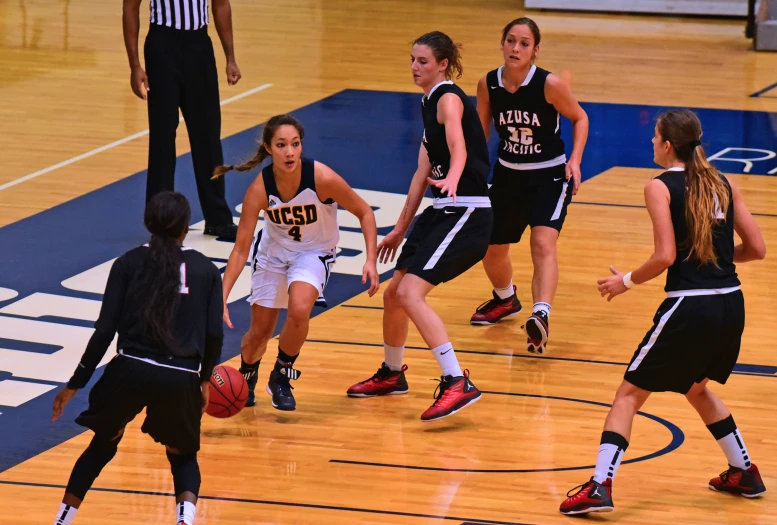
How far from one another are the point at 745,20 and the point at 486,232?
12.4 meters

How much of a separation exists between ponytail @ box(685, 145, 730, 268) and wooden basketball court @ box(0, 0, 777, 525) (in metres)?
0.95

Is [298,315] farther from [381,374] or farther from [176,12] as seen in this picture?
[176,12]

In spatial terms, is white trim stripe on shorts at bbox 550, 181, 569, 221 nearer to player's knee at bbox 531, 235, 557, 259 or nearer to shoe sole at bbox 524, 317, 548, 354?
player's knee at bbox 531, 235, 557, 259

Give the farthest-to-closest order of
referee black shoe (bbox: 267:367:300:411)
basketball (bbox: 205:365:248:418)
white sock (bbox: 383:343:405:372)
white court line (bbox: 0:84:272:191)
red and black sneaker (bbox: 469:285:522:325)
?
white court line (bbox: 0:84:272:191) < red and black sneaker (bbox: 469:285:522:325) < white sock (bbox: 383:343:405:372) < referee black shoe (bbox: 267:367:300:411) < basketball (bbox: 205:365:248:418)

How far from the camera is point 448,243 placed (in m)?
5.79

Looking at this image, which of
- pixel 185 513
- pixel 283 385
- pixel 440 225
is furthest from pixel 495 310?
pixel 185 513

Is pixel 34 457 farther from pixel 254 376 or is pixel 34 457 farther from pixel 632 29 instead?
pixel 632 29

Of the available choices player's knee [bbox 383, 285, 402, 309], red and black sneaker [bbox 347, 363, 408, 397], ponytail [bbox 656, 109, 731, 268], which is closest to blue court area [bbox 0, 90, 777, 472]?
red and black sneaker [bbox 347, 363, 408, 397]

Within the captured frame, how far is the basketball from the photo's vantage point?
→ 5.48 meters

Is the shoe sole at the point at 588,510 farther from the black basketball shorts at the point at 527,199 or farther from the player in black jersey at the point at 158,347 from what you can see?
the black basketball shorts at the point at 527,199

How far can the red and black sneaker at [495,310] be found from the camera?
7078 millimetres

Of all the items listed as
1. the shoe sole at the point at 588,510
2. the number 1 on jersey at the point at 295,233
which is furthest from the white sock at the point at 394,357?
the shoe sole at the point at 588,510

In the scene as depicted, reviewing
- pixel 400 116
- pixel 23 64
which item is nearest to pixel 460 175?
pixel 400 116

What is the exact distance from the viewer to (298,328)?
5738 millimetres
